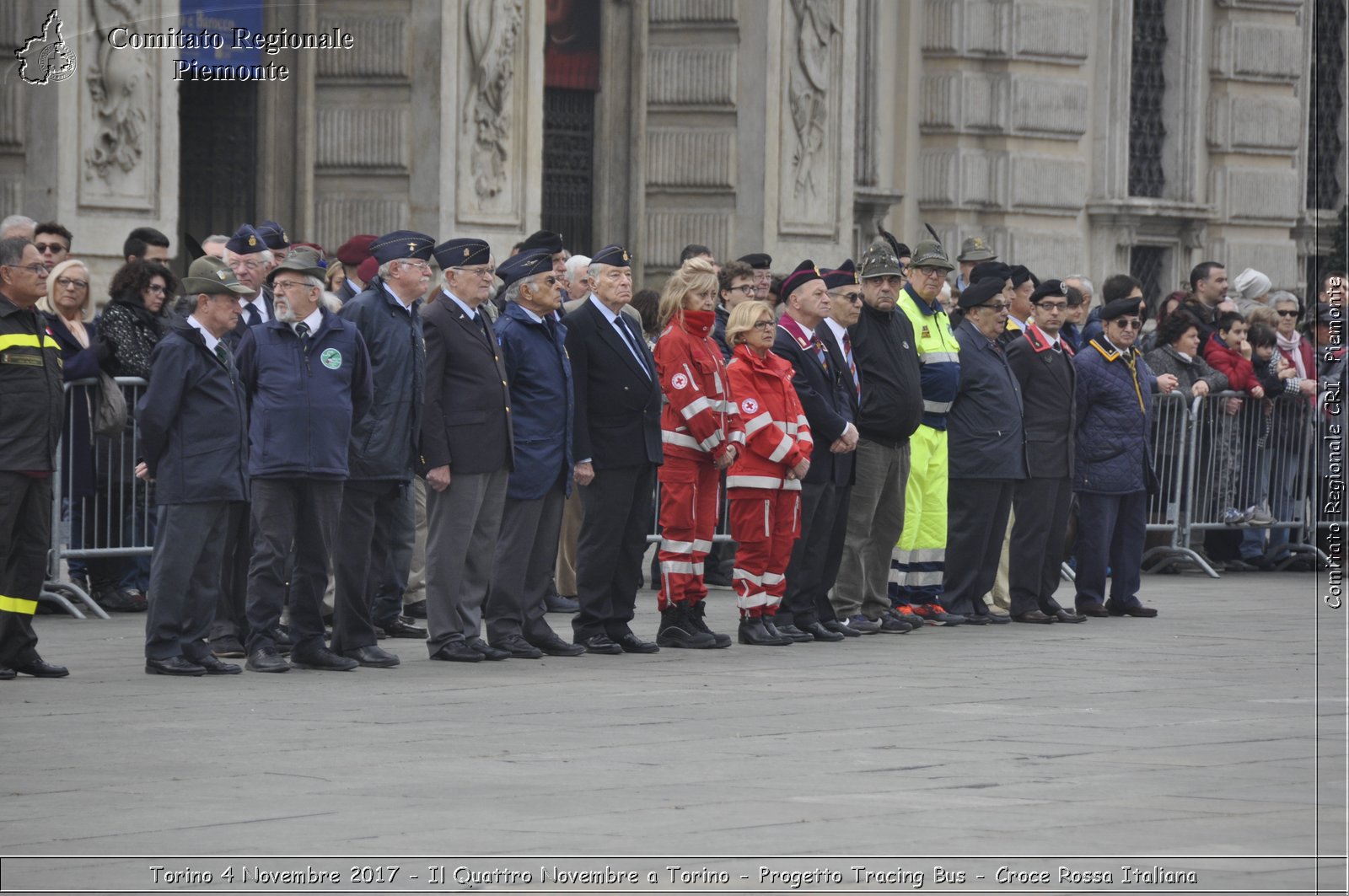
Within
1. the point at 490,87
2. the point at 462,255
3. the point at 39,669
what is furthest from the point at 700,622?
the point at 490,87

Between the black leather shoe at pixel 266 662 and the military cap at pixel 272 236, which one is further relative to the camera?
the military cap at pixel 272 236

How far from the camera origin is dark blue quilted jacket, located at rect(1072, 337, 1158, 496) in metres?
15.3

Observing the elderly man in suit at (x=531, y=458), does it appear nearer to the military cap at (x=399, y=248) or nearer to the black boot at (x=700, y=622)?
the military cap at (x=399, y=248)

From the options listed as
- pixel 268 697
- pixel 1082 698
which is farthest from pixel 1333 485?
pixel 268 697

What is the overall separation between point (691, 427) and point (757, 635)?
1235mm

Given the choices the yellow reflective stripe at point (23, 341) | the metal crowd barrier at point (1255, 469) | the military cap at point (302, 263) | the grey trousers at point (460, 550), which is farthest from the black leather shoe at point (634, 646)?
the metal crowd barrier at point (1255, 469)

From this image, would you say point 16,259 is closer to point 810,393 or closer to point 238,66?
point 810,393

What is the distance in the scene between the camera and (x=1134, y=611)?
1523 centimetres

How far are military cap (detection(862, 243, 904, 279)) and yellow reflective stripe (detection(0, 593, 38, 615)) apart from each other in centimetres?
491

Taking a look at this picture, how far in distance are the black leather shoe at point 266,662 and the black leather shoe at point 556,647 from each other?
1.41 metres

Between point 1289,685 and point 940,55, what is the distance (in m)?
15.0

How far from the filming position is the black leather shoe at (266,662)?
11.4 m

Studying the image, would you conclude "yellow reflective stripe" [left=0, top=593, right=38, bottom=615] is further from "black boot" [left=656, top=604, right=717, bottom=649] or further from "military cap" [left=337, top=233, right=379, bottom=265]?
"military cap" [left=337, top=233, right=379, bottom=265]

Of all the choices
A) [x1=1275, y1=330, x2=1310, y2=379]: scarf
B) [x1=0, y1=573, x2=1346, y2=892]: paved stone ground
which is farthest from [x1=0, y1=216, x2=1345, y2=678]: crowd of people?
[x1=1275, y1=330, x2=1310, y2=379]: scarf
